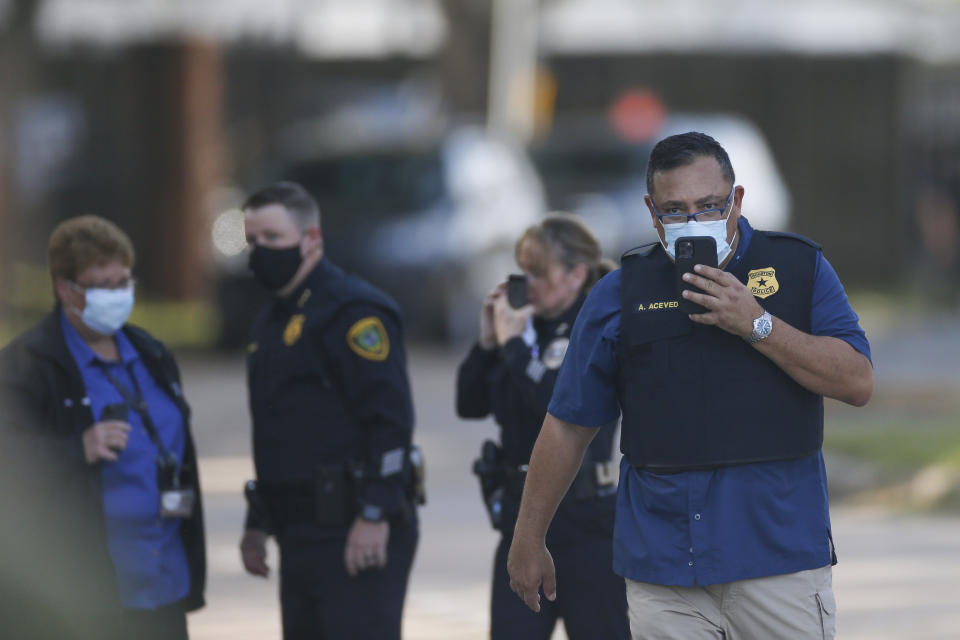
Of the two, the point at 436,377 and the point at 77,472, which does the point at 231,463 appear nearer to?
A: the point at 436,377

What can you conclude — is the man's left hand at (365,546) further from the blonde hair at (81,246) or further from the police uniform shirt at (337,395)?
the blonde hair at (81,246)

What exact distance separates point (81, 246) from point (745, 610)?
7.63 feet

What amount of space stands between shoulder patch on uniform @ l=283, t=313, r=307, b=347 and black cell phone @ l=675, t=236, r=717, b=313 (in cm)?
168

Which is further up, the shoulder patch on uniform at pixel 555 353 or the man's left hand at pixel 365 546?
the shoulder patch on uniform at pixel 555 353

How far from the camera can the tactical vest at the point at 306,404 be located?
206 inches

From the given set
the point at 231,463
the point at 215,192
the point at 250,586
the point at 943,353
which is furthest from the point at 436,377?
the point at 215,192

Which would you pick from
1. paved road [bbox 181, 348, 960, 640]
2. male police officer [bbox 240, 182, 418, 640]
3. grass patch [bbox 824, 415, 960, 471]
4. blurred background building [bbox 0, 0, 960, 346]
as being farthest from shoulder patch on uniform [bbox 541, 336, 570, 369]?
blurred background building [bbox 0, 0, 960, 346]

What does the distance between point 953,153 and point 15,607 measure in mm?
25773

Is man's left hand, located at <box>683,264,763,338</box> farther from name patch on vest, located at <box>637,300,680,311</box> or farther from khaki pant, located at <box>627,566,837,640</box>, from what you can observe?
khaki pant, located at <box>627,566,837,640</box>

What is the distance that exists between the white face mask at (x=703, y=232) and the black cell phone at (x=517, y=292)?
1.19m

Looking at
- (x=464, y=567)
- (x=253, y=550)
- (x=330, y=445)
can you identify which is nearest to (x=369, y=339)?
(x=330, y=445)

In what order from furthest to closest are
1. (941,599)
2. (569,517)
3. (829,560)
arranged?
(941,599), (569,517), (829,560)

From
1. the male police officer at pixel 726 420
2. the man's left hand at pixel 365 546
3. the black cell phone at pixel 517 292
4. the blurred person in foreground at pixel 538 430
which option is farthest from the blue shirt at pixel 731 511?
the man's left hand at pixel 365 546

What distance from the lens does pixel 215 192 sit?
76.3 feet
